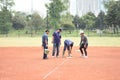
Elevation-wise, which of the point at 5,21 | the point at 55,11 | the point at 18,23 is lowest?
the point at 18,23

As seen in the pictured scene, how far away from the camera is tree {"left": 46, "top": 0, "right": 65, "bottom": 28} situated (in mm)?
76625

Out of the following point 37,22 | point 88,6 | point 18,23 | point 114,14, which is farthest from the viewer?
point 88,6

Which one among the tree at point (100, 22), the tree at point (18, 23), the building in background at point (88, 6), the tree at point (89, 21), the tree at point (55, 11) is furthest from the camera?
the building in background at point (88, 6)

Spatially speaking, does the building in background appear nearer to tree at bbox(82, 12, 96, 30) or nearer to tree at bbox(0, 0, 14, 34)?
tree at bbox(82, 12, 96, 30)

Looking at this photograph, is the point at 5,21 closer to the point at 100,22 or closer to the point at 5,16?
the point at 5,16

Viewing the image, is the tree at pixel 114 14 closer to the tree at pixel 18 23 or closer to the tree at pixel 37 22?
the tree at pixel 37 22

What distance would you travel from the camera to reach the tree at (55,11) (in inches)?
3017

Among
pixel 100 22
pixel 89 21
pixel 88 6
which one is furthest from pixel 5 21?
pixel 88 6

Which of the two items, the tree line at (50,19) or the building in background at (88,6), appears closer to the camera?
the tree line at (50,19)

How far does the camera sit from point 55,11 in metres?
77.1

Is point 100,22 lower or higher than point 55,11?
lower

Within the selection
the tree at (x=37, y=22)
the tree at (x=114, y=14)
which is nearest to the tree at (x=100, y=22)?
the tree at (x=114, y=14)

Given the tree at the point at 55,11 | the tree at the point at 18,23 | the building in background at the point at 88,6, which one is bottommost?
the tree at the point at 18,23

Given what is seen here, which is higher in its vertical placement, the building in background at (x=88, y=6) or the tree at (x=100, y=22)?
the building in background at (x=88, y=6)
